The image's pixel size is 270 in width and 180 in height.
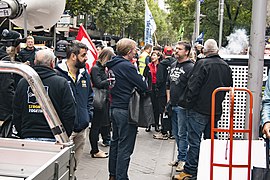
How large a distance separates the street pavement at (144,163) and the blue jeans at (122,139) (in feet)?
2.91

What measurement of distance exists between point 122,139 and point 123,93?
0.57 meters

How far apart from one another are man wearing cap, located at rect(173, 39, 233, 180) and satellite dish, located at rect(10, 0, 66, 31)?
78.0 inches

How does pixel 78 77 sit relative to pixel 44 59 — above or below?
below

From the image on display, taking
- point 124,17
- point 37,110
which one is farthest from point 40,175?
point 124,17

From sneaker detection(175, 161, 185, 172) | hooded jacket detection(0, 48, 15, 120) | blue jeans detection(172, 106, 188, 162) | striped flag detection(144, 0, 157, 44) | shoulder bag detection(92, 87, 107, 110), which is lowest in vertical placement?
sneaker detection(175, 161, 185, 172)

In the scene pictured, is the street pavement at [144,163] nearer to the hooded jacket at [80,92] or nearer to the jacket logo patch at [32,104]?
the hooded jacket at [80,92]

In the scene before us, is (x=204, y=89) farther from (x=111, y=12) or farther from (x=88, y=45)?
(x=111, y=12)

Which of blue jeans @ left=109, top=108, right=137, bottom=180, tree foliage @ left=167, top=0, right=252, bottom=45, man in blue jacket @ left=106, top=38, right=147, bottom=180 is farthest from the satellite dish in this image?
tree foliage @ left=167, top=0, right=252, bottom=45

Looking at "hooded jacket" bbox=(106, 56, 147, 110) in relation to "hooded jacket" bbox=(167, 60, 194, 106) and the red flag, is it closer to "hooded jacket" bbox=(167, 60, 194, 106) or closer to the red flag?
"hooded jacket" bbox=(167, 60, 194, 106)

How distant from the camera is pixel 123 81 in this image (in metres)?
5.59

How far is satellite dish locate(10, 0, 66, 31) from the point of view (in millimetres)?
5676

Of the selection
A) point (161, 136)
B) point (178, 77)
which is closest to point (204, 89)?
point (178, 77)

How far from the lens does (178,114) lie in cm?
663

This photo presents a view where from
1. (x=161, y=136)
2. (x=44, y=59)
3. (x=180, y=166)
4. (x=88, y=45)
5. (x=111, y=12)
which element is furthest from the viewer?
(x=111, y=12)
